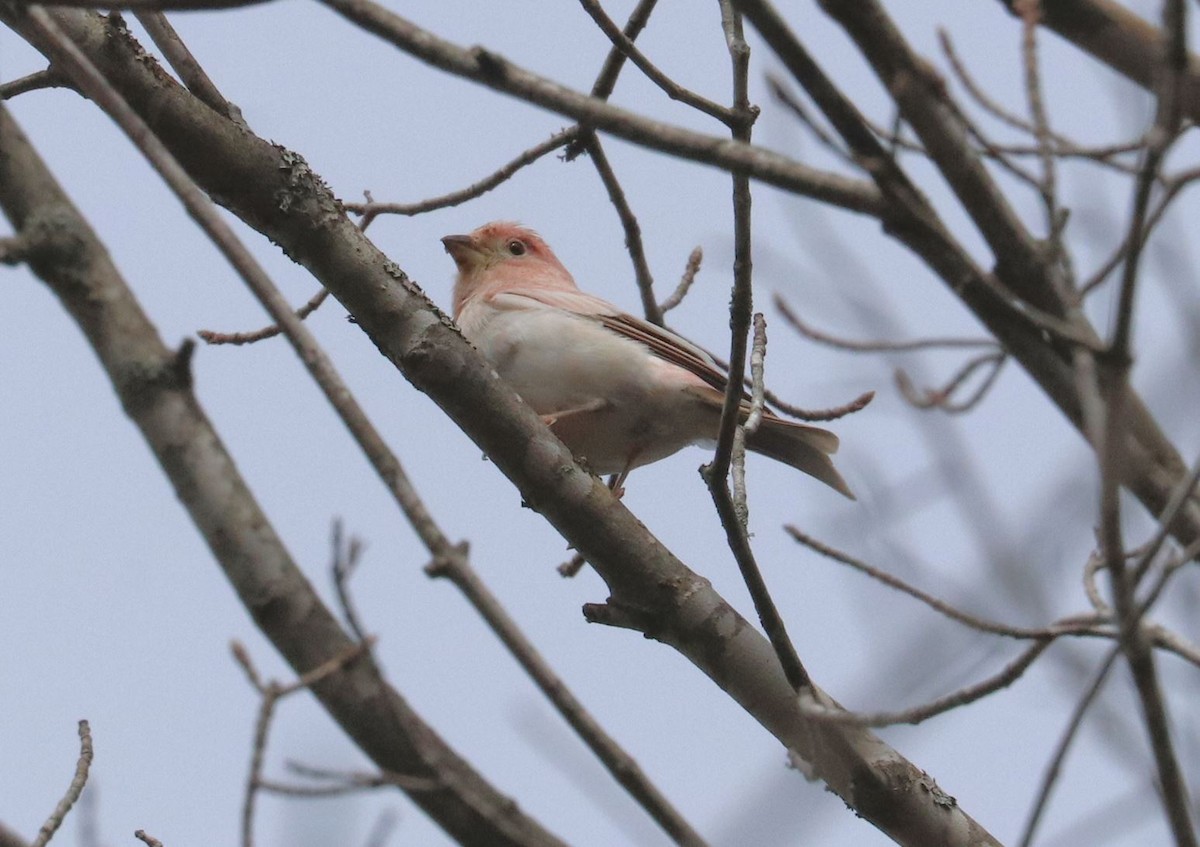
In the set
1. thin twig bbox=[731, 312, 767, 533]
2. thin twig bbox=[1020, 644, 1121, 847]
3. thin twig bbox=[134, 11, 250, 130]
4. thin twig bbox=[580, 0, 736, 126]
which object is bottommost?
thin twig bbox=[1020, 644, 1121, 847]

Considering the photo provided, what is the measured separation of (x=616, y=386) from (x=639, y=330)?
371mm

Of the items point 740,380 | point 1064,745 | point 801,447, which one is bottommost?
point 1064,745

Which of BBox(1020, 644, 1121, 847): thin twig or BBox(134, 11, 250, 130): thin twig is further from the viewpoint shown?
BBox(134, 11, 250, 130): thin twig

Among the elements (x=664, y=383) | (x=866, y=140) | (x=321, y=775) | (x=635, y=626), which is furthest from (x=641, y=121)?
(x=664, y=383)

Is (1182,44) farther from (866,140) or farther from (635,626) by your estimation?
(635,626)

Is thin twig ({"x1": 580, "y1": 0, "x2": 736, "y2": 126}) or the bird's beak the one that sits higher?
the bird's beak

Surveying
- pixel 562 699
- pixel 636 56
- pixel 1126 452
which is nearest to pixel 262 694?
pixel 562 699

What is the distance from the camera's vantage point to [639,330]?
21.7 ft

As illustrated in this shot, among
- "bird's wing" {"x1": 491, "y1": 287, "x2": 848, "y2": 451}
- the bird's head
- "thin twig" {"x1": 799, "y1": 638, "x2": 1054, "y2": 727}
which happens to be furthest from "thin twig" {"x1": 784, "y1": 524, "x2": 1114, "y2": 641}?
the bird's head

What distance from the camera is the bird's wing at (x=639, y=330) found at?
6.53 meters

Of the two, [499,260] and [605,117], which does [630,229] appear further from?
[605,117]

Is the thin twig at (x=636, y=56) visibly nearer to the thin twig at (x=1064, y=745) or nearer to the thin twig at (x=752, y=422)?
the thin twig at (x=752, y=422)

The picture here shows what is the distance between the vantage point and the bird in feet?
20.9

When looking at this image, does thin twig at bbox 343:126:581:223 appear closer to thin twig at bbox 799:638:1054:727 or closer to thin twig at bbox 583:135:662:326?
thin twig at bbox 583:135:662:326
